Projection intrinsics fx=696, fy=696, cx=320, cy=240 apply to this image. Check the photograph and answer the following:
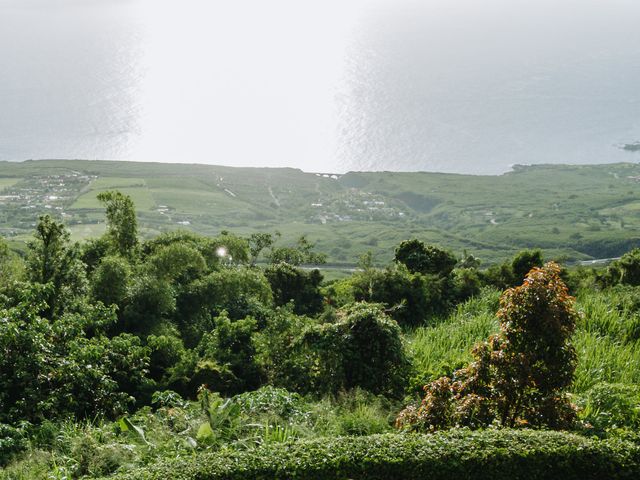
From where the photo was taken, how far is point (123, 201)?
72.2 feet

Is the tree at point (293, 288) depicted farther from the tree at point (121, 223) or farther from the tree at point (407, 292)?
the tree at point (121, 223)

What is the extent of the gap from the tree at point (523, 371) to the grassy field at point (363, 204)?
8220 cm

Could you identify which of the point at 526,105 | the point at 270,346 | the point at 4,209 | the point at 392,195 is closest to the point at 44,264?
the point at 270,346

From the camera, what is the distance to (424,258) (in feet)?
81.8

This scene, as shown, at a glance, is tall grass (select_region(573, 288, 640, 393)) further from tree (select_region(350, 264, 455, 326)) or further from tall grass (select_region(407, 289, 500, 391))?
tree (select_region(350, 264, 455, 326))

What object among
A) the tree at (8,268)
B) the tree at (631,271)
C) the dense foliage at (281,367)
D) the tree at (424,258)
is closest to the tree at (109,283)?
the dense foliage at (281,367)

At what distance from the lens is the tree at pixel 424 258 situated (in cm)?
2456

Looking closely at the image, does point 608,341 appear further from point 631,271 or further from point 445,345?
point 631,271

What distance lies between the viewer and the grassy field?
321 feet

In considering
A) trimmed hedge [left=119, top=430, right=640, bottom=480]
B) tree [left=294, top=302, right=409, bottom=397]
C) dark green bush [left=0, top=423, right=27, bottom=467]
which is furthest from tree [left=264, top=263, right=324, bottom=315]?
trimmed hedge [left=119, top=430, right=640, bottom=480]

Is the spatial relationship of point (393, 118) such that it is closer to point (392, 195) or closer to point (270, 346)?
point (392, 195)

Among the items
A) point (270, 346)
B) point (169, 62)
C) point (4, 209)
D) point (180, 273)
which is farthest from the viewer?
point (169, 62)

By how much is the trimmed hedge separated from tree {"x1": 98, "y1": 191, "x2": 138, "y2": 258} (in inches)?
582

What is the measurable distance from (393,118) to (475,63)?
47409 mm
